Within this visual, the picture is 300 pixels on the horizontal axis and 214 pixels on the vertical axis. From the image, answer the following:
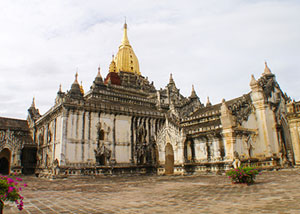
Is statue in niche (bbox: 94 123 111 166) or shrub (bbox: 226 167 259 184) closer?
shrub (bbox: 226 167 259 184)

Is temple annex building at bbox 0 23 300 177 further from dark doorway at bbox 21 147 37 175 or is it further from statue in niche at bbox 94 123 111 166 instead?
statue in niche at bbox 94 123 111 166

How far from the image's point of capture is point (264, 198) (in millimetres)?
9383

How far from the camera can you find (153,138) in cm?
3516

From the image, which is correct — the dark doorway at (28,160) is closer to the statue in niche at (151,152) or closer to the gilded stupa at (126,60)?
the statue in niche at (151,152)

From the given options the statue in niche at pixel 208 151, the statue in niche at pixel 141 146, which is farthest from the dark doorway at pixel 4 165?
the statue in niche at pixel 208 151

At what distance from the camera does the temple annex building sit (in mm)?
26766

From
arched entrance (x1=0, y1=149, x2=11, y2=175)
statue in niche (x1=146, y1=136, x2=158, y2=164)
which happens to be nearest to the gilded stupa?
statue in niche (x1=146, y1=136, x2=158, y2=164)

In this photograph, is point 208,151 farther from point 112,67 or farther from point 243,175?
point 112,67

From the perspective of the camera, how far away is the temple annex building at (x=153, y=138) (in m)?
26.8

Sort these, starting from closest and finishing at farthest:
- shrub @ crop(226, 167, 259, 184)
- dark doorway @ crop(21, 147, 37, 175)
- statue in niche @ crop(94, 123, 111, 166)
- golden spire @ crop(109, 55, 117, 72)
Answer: shrub @ crop(226, 167, 259, 184) < statue in niche @ crop(94, 123, 111, 166) < dark doorway @ crop(21, 147, 37, 175) < golden spire @ crop(109, 55, 117, 72)

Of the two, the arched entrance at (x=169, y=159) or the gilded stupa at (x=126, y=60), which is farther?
the gilded stupa at (x=126, y=60)

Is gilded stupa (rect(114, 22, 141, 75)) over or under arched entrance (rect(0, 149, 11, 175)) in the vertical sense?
over

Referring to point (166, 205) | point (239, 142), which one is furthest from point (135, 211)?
point (239, 142)

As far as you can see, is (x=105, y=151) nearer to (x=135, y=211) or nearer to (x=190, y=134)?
(x=190, y=134)
